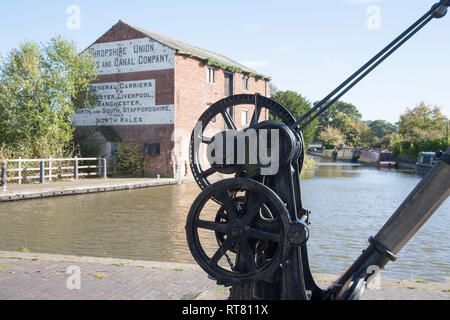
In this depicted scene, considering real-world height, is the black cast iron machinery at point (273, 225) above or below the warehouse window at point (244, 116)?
below

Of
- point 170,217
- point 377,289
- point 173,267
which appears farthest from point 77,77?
point 377,289

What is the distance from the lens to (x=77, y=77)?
26234 millimetres

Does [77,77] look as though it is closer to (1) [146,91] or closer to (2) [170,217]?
(1) [146,91]

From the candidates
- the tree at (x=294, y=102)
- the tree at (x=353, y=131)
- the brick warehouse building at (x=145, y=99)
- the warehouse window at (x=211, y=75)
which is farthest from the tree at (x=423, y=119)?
the brick warehouse building at (x=145, y=99)

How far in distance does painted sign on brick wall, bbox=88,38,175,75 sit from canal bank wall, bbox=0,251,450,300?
68.2 ft

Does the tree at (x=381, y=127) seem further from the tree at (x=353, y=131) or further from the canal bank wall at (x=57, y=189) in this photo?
the canal bank wall at (x=57, y=189)

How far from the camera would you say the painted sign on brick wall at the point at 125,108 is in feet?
87.7

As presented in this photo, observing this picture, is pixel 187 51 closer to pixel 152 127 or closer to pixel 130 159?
pixel 152 127

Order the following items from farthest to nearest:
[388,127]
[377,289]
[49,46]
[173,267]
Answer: [388,127]
[49,46]
[173,267]
[377,289]

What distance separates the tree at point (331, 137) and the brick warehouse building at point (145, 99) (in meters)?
66.4

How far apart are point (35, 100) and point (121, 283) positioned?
66.0 feet

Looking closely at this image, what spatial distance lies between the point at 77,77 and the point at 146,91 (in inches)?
154

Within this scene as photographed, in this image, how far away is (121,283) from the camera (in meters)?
5.42

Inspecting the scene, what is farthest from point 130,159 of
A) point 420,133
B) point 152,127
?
point 420,133
